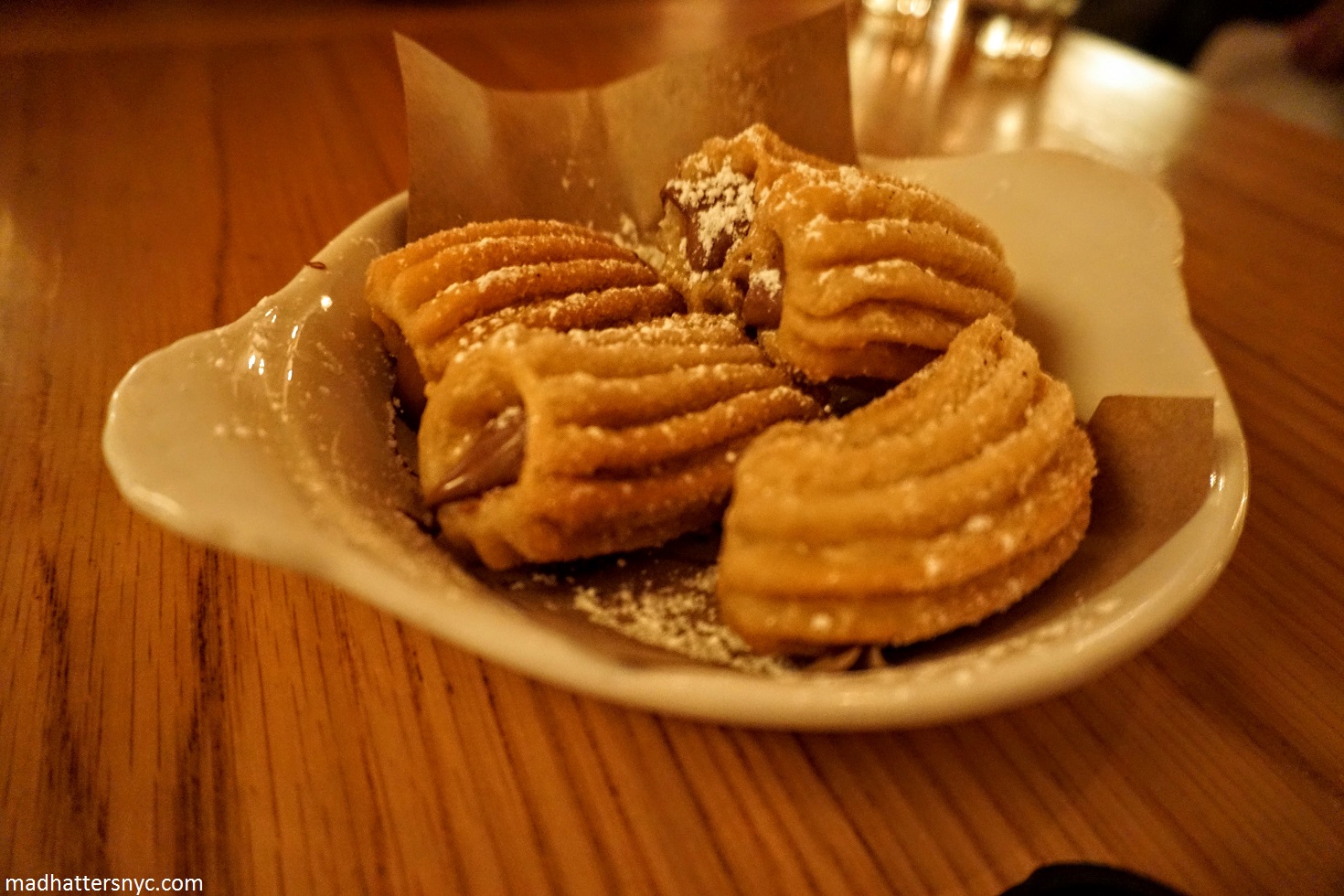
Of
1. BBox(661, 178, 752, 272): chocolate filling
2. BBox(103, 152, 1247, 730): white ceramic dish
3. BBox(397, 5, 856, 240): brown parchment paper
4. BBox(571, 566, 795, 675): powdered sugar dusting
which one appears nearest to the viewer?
BBox(103, 152, 1247, 730): white ceramic dish

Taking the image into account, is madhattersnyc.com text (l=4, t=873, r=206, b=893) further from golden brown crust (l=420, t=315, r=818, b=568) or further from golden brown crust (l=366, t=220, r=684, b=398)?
golden brown crust (l=366, t=220, r=684, b=398)

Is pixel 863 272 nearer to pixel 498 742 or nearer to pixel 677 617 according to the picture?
pixel 677 617

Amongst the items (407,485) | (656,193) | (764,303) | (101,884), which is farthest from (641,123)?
(101,884)

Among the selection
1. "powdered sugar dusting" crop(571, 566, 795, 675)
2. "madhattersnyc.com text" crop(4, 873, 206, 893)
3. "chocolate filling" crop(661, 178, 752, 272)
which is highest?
"madhattersnyc.com text" crop(4, 873, 206, 893)

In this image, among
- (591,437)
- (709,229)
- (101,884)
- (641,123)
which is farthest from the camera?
(641,123)

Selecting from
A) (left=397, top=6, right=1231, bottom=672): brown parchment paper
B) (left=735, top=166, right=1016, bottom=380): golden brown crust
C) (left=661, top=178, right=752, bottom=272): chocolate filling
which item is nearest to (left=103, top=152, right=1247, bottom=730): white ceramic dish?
(left=397, top=6, right=1231, bottom=672): brown parchment paper

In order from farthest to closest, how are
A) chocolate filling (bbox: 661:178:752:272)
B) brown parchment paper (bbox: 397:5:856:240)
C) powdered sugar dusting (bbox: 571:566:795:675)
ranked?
brown parchment paper (bbox: 397:5:856:240) → chocolate filling (bbox: 661:178:752:272) → powdered sugar dusting (bbox: 571:566:795:675)

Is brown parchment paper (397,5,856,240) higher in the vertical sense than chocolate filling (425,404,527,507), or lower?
lower

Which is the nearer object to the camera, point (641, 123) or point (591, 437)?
point (591, 437)
